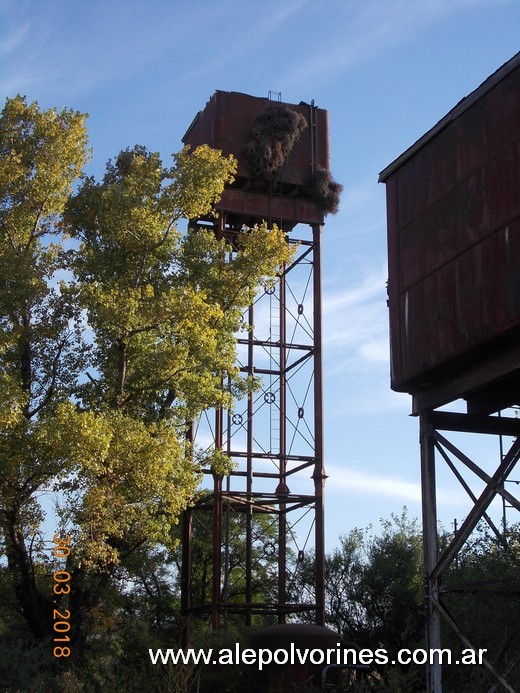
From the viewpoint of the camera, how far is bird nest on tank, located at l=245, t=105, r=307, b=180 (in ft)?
83.1

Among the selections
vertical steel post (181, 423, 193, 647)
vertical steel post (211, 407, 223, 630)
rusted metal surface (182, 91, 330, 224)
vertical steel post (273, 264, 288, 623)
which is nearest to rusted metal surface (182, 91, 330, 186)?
rusted metal surface (182, 91, 330, 224)

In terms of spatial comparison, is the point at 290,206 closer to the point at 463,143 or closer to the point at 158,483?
the point at 158,483

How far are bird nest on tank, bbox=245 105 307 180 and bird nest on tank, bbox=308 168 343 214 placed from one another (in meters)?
0.92

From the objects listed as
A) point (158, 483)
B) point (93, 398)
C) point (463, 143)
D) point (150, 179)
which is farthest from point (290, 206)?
point (463, 143)

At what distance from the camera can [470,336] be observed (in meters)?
13.1

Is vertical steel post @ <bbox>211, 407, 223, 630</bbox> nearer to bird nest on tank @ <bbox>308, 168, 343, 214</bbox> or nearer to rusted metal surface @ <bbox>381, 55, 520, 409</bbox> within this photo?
bird nest on tank @ <bbox>308, 168, 343, 214</bbox>

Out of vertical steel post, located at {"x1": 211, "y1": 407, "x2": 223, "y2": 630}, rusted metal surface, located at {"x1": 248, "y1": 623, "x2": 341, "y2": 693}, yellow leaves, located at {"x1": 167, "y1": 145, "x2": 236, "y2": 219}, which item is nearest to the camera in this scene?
rusted metal surface, located at {"x1": 248, "y1": 623, "x2": 341, "y2": 693}

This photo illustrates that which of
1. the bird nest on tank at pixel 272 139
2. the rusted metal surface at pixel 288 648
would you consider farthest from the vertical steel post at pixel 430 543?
the bird nest on tank at pixel 272 139

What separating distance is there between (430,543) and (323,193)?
45.8 feet

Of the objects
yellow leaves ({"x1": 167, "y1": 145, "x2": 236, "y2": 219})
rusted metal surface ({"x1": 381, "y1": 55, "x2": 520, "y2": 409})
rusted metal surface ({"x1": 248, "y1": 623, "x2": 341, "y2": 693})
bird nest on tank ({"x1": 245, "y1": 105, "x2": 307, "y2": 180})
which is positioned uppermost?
bird nest on tank ({"x1": 245, "y1": 105, "x2": 307, "y2": 180})

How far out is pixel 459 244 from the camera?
539 inches

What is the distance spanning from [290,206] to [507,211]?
13.4 metres

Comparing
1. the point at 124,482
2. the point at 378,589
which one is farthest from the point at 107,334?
the point at 378,589

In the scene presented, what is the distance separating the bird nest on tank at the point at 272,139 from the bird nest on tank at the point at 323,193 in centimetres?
92
